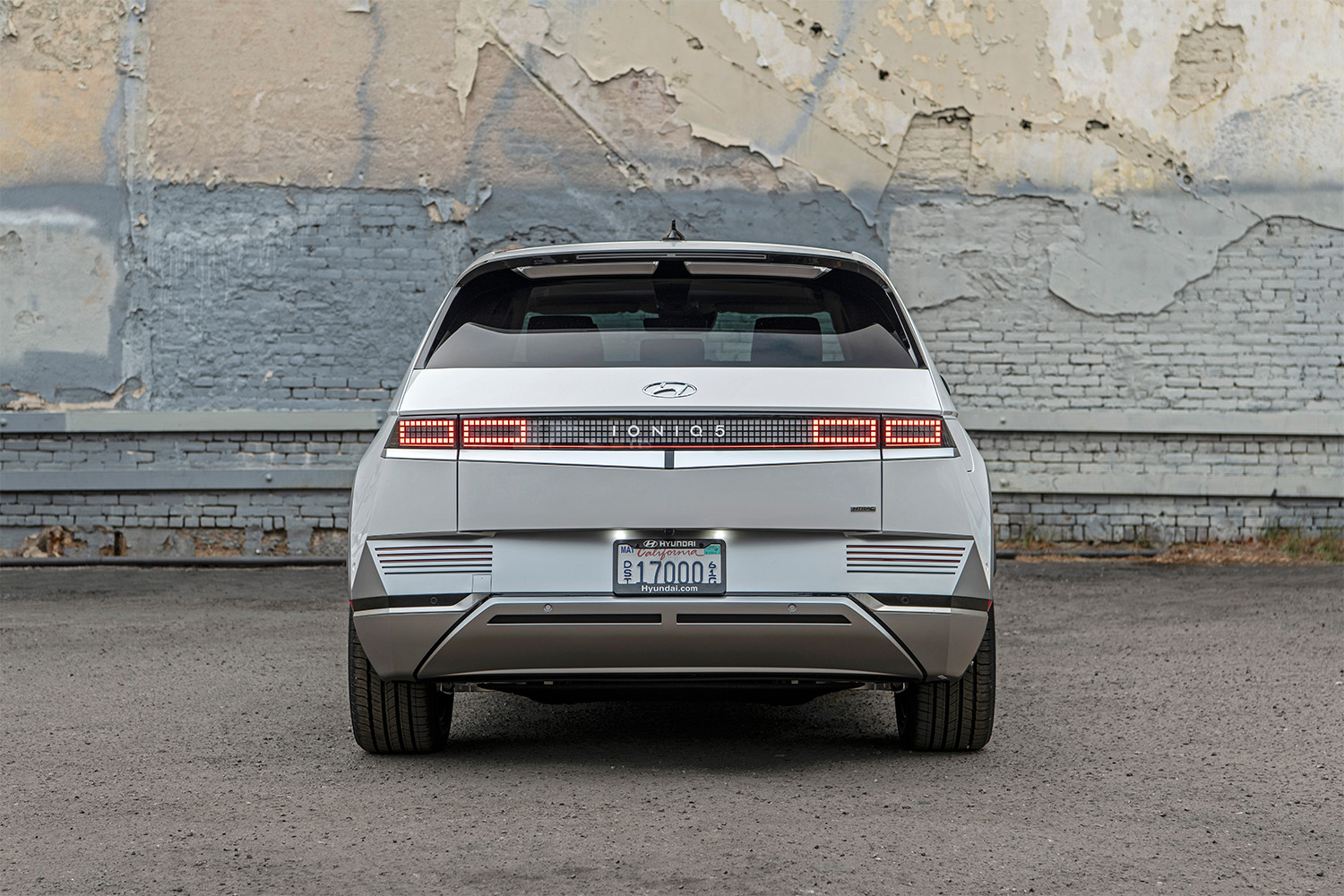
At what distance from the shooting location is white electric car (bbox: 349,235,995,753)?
13.3 ft

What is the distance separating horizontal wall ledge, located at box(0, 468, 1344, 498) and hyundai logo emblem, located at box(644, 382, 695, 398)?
22.6ft

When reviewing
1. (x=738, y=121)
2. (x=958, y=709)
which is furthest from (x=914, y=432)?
(x=738, y=121)

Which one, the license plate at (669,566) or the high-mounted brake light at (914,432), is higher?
the high-mounted brake light at (914,432)

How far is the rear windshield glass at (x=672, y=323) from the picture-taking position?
428 centimetres

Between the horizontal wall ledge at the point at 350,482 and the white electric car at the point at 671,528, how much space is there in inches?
264

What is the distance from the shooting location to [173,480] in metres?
10.7

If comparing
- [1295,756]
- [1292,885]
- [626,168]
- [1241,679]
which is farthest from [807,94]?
[1292,885]

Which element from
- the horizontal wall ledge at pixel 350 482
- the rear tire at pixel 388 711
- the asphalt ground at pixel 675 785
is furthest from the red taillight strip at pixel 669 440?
the horizontal wall ledge at pixel 350 482

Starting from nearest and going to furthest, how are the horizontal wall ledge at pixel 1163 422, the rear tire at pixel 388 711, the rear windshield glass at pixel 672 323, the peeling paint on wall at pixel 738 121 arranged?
the rear windshield glass at pixel 672 323 → the rear tire at pixel 388 711 → the peeling paint on wall at pixel 738 121 → the horizontal wall ledge at pixel 1163 422

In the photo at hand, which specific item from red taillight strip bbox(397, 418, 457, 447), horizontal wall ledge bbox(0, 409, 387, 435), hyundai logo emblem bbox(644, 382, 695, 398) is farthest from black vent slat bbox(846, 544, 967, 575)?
horizontal wall ledge bbox(0, 409, 387, 435)

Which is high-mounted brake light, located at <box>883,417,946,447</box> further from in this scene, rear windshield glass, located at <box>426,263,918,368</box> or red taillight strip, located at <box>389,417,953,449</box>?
rear windshield glass, located at <box>426,263,918,368</box>

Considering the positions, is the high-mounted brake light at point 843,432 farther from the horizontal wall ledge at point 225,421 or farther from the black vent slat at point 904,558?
the horizontal wall ledge at point 225,421

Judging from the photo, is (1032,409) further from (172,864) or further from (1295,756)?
(172,864)

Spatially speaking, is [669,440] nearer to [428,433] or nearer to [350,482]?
[428,433]
